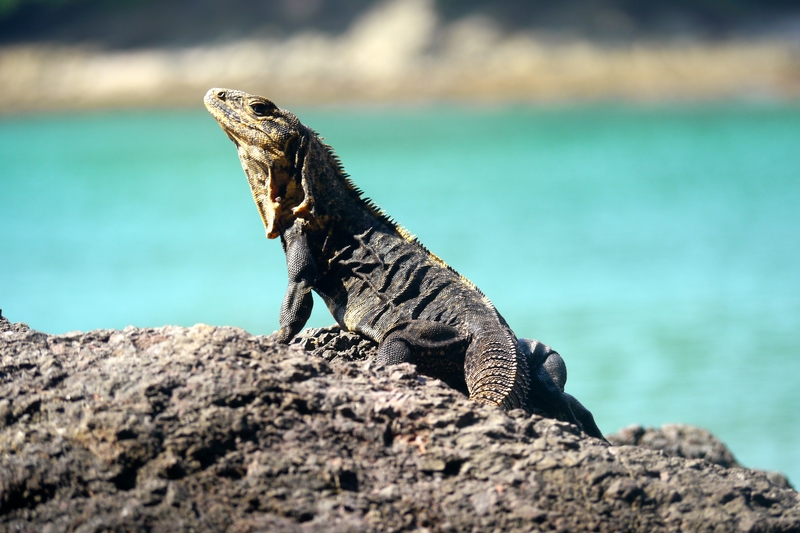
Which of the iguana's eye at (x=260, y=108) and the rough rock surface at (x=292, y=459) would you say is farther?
the iguana's eye at (x=260, y=108)

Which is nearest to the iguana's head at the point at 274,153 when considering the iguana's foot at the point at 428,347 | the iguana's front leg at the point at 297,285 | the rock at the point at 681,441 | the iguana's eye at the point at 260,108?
the iguana's eye at the point at 260,108

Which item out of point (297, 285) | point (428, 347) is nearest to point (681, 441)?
point (428, 347)

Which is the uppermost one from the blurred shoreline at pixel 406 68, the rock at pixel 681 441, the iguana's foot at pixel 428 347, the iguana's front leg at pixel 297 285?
the blurred shoreline at pixel 406 68

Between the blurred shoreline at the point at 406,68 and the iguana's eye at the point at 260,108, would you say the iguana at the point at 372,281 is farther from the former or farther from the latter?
the blurred shoreline at the point at 406,68

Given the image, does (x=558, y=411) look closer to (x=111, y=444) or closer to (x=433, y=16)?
(x=111, y=444)

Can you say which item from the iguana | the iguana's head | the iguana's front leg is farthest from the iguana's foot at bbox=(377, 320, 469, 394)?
Result: the iguana's head

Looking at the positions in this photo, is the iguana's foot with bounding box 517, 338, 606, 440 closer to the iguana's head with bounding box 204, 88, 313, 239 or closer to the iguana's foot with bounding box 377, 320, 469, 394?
the iguana's foot with bounding box 377, 320, 469, 394

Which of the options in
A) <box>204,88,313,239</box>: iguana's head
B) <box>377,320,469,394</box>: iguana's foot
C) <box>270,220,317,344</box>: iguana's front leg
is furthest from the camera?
<box>204,88,313,239</box>: iguana's head

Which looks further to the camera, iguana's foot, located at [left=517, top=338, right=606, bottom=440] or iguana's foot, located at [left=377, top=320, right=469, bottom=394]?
iguana's foot, located at [left=517, top=338, right=606, bottom=440]
